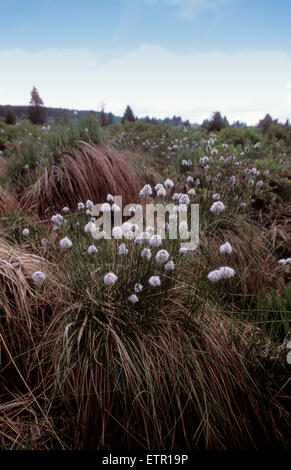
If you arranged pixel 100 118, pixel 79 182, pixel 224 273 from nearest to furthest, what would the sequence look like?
pixel 224 273 < pixel 79 182 < pixel 100 118

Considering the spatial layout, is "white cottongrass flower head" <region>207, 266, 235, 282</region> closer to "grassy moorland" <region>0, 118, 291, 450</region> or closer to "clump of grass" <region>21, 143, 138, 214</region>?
"grassy moorland" <region>0, 118, 291, 450</region>

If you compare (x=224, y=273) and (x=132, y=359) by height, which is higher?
(x=224, y=273)

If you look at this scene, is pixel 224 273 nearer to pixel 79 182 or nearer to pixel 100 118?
pixel 79 182

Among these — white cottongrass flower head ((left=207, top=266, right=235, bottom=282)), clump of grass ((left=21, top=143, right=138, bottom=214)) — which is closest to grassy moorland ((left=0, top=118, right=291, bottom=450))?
white cottongrass flower head ((left=207, top=266, right=235, bottom=282))

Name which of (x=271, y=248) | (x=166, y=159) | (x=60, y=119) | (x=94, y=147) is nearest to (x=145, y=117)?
(x=166, y=159)

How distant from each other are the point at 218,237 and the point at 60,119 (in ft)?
11.4

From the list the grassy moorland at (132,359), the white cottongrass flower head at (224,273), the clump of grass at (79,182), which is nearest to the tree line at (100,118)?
the clump of grass at (79,182)

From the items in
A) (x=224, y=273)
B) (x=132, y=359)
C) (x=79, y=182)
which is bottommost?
(x=132, y=359)

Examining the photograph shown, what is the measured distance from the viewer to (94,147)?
3977 mm

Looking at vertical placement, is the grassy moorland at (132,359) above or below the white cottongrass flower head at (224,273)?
below

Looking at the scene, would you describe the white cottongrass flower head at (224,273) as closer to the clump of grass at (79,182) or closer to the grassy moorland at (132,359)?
the grassy moorland at (132,359)

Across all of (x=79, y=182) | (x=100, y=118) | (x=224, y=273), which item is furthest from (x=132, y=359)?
(x=100, y=118)

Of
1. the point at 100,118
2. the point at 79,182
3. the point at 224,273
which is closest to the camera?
the point at 224,273
